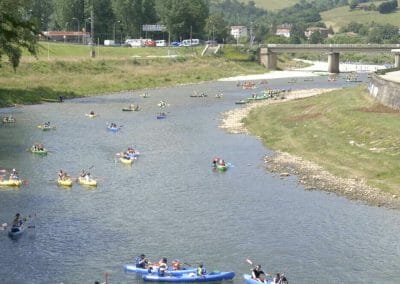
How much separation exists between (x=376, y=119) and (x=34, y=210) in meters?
49.9

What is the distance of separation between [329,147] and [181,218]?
31.0 metres

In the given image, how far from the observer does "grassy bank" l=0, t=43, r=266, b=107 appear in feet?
442

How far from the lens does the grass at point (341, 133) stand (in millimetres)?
69750

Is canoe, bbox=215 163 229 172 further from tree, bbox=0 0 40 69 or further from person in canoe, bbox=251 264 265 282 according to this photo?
person in canoe, bbox=251 264 265 282

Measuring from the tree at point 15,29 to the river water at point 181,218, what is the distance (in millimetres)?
13418

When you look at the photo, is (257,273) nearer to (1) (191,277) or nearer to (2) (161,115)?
(1) (191,277)

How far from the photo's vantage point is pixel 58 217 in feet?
182

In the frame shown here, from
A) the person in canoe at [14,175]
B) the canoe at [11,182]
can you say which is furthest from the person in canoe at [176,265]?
the person in canoe at [14,175]

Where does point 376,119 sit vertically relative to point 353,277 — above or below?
above

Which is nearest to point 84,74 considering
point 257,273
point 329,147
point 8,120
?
point 8,120

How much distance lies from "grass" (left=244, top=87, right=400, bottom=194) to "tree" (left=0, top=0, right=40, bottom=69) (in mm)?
33360

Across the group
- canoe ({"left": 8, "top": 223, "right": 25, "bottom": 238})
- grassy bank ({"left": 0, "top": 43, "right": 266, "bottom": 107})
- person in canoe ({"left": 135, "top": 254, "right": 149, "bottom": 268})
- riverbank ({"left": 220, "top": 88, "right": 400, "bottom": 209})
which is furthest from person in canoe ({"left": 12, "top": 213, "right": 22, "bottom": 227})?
grassy bank ({"left": 0, "top": 43, "right": 266, "bottom": 107})

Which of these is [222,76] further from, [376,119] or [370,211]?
[370,211]

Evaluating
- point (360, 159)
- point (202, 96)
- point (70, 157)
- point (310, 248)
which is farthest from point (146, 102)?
point (310, 248)
